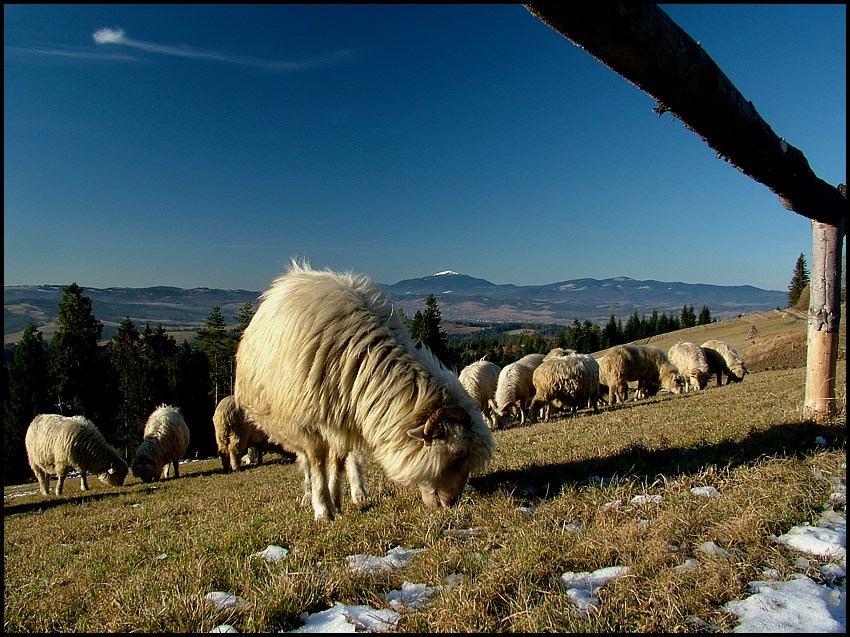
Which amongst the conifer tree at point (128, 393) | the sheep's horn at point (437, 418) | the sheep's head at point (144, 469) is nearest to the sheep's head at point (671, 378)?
the sheep's horn at point (437, 418)

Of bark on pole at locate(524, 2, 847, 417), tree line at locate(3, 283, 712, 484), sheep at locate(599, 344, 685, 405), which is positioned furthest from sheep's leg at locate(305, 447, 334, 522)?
tree line at locate(3, 283, 712, 484)

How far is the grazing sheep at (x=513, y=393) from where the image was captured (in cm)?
1936

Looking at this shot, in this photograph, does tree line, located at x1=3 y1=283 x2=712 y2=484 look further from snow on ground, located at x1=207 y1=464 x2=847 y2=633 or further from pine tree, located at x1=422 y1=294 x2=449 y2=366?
snow on ground, located at x1=207 y1=464 x2=847 y2=633

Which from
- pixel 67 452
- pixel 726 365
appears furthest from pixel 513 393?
pixel 67 452

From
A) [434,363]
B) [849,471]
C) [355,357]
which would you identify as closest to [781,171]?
[849,471]

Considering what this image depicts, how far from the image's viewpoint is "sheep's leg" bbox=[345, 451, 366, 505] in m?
6.52

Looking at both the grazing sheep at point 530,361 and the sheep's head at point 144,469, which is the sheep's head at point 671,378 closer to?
the grazing sheep at point 530,361

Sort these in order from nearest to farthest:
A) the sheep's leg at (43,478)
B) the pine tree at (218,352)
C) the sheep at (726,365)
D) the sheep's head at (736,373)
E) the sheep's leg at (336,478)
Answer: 1. the sheep's leg at (336,478)
2. the sheep's leg at (43,478)
3. the sheep's head at (736,373)
4. the sheep at (726,365)
5. the pine tree at (218,352)

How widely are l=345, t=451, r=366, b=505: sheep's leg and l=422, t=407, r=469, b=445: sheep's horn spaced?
1763mm

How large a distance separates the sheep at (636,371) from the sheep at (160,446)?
2043 cm

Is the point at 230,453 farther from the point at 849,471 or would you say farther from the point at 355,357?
the point at 849,471

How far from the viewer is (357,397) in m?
5.41

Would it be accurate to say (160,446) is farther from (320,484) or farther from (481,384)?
(320,484)

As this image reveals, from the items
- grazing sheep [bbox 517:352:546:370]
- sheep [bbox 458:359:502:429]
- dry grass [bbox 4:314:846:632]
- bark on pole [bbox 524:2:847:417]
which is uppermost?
bark on pole [bbox 524:2:847:417]
